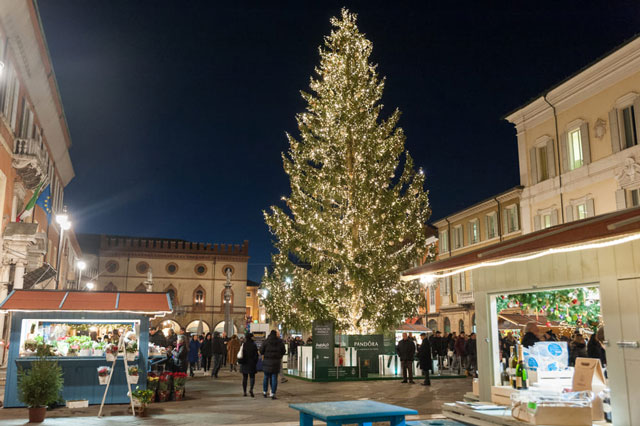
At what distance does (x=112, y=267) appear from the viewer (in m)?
60.9

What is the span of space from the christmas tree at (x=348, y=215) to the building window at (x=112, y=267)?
1573 inches

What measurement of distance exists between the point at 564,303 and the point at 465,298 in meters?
34.1

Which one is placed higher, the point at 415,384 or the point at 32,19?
the point at 32,19

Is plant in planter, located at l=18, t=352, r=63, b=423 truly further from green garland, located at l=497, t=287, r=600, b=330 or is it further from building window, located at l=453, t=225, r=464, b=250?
building window, located at l=453, t=225, r=464, b=250

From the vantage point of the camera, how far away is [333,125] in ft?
79.6

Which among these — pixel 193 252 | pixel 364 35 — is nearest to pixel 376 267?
pixel 364 35

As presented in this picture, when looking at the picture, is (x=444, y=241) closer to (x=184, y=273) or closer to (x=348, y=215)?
(x=348, y=215)

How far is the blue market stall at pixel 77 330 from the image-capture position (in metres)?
12.9

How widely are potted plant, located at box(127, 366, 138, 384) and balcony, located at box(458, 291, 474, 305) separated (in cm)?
3144

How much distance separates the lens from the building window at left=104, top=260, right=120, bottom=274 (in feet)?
199

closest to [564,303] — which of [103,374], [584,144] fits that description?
[103,374]

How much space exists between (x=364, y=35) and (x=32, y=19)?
13442 mm

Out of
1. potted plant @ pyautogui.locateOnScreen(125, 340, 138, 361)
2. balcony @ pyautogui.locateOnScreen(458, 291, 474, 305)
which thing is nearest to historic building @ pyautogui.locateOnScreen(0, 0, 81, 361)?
potted plant @ pyautogui.locateOnScreen(125, 340, 138, 361)

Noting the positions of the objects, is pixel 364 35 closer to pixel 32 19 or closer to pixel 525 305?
pixel 32 19
